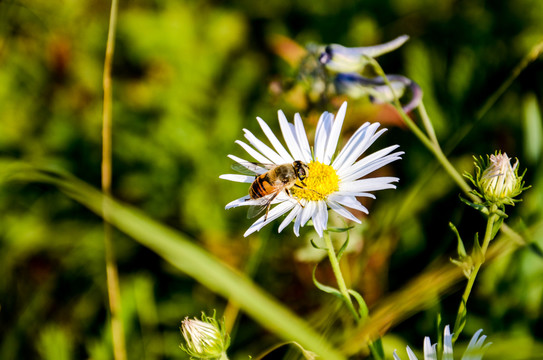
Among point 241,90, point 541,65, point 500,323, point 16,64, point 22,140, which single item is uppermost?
point 16,64

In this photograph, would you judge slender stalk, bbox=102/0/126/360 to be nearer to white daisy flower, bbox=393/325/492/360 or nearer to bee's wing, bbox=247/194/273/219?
bee's wing, bbox=247/194/273/219

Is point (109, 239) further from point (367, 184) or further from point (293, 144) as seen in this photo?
point (367, 184)

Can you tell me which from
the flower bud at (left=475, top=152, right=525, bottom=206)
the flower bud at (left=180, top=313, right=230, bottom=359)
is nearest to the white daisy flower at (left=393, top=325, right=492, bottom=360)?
the flower bud at (left=475, top=152, right=525, bottom=206)

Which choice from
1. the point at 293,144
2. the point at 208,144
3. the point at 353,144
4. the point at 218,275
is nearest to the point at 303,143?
the point at 293,144

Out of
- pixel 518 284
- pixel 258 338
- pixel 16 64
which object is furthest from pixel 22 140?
pixel 518 284

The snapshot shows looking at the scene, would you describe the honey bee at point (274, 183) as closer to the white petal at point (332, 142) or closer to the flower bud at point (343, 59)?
the white petal at point (332, 142)

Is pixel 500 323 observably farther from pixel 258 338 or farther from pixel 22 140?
pixel 22 140

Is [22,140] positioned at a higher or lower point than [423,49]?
higher
